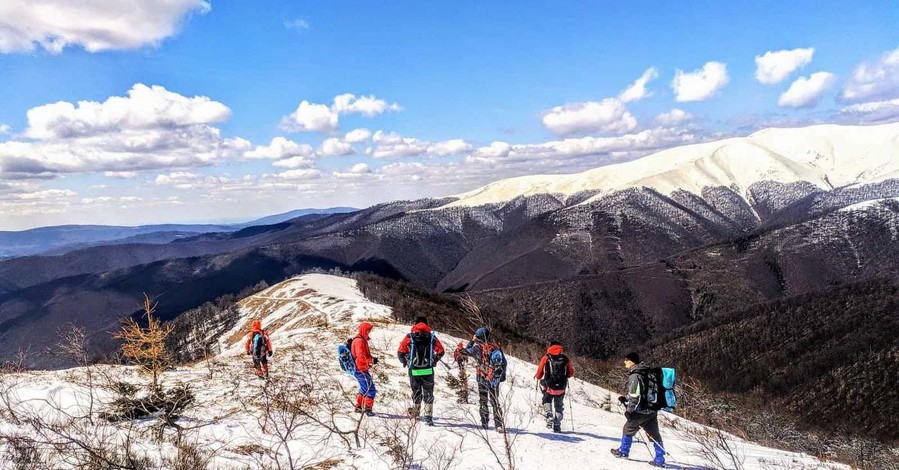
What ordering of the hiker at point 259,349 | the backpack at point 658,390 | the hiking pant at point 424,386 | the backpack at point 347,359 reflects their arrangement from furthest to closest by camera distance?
the hiker at point 259,349 → the hiking pant at point 424,386 → the backpack at point 347,359 → the backpack at point 658,390

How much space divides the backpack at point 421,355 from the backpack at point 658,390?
4.61 metres

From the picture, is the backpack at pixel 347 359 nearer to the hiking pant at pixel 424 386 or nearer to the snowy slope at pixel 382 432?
the snowy slope at pixel 382 432

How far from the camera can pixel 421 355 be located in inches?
424

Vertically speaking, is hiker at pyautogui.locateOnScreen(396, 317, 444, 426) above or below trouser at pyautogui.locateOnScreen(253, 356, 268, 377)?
above

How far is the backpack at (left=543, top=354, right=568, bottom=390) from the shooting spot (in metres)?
11.0

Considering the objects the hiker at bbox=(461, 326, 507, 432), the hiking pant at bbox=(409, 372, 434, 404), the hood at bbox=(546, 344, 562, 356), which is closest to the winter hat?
the hiker at bbox=(461, 326, 507, 432)

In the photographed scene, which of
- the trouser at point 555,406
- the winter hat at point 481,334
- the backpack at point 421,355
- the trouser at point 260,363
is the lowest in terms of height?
the trouser at point 555,406

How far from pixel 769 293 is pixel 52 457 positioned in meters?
172

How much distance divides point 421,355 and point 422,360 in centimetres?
12

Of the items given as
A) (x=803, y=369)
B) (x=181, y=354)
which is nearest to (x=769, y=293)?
(x=803, y=369)

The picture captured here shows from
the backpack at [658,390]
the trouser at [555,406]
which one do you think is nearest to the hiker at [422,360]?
the trouser at [555,406]

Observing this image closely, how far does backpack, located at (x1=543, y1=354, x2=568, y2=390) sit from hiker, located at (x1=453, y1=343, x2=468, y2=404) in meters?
2.03

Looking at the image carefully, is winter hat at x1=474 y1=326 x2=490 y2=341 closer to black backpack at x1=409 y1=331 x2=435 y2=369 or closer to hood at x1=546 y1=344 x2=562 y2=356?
black backpack at x1=409 y1=331 x2=435 y2=369

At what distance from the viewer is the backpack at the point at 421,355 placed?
1070cm
